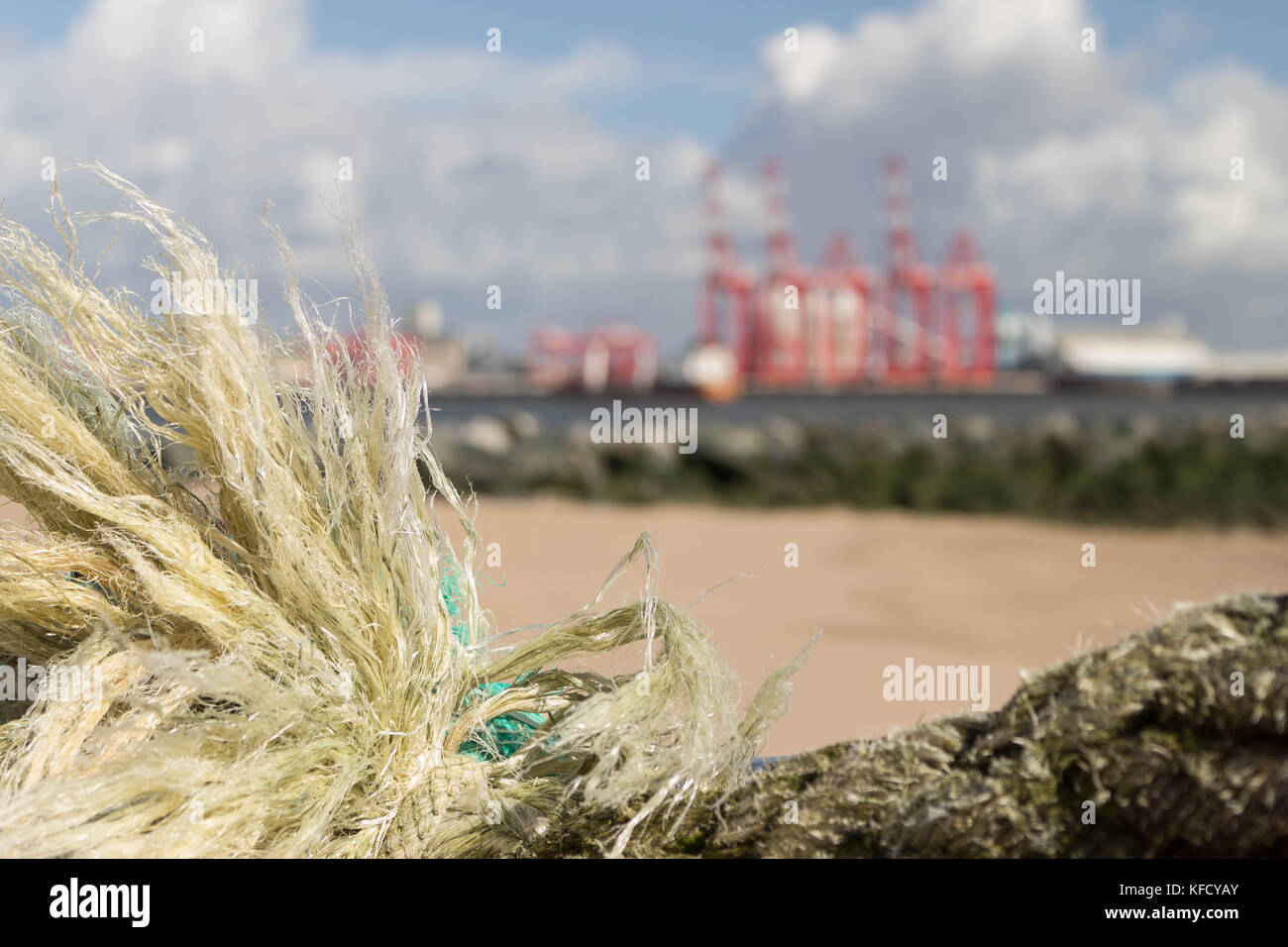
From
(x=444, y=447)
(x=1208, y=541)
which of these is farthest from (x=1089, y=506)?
(x=444, y=447)

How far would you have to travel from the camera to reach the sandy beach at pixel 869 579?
7.11 m

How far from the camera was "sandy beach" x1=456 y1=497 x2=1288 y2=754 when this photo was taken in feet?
23.3

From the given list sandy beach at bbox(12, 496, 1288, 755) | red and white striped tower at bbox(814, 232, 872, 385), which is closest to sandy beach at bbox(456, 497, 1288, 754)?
sandy beach at bbox(12, 496, 1288, 755)

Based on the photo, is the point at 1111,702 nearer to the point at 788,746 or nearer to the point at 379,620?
the point at 379,620

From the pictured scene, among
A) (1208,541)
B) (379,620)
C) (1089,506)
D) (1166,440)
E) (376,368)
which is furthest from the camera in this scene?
(1166,440)

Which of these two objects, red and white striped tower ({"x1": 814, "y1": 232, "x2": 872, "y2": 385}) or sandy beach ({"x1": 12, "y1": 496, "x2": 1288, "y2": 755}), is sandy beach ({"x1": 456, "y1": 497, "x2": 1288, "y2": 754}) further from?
red and white striped tower ({"x1": 814, "y1": 232, "x2": 872, "y2": 385})

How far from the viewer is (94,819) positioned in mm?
1005

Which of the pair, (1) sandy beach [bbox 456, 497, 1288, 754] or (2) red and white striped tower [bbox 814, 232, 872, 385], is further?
(2) red and white striped tower [bbox 814, 232, 872, 385]

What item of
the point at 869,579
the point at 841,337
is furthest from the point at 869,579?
the point at 841,337

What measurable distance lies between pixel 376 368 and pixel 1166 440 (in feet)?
49.7

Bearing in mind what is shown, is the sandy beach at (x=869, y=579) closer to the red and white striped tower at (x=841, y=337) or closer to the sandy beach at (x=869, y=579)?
the sandy beach at (x=869, y=579)

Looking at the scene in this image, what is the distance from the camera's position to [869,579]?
10.2 meters

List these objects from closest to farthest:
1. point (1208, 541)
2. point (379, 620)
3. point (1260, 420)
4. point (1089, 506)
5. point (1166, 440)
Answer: point (379, 620) → point (1208, 541) → point (1089, 506) → point (1166, 440) → point (1260, 420)

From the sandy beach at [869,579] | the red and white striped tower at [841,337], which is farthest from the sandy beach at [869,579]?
the red and white striped tower at [841,337]
